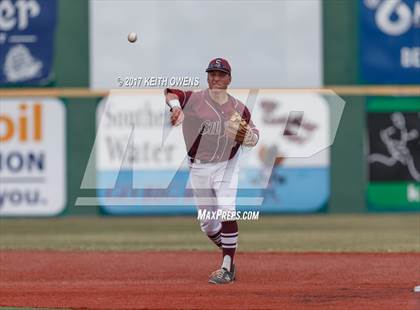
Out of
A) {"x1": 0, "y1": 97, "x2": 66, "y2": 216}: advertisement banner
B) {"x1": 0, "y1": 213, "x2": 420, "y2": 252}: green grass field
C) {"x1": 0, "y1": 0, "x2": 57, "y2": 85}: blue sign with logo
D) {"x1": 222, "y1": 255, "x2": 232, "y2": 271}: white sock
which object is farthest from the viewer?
{"x1": 0, "y1": 0, "x2": 57, "y2": 85}: blue sign with logo

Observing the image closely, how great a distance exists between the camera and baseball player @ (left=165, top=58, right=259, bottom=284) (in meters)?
9.73

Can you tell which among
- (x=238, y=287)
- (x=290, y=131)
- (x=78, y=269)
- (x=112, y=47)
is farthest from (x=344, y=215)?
(x=238, y=287)

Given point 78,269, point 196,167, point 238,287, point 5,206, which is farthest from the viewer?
point 5,206

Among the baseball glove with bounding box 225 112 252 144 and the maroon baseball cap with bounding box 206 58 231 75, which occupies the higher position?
the maroon baseball cap with bounding box 206 58 231 75

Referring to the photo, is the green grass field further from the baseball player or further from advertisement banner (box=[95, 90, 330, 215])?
the baseball player

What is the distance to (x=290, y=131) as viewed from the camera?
778 inches

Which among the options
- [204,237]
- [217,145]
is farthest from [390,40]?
[217,145]

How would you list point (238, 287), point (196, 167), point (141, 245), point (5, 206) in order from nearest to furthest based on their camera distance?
point (238, 287), point (196, 167), point (141, 245), point (5, 206)

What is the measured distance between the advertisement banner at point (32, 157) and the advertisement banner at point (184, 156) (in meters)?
0.76

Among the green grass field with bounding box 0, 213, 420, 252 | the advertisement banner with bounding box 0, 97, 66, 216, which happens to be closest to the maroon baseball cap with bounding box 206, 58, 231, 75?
the green grass field with bounding box 0, 213, 420, 252

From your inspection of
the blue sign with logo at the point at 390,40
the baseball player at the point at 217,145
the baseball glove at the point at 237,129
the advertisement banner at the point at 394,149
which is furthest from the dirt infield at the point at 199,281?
the blue sign with logo at the point at 390,40

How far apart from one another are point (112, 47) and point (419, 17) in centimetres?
566

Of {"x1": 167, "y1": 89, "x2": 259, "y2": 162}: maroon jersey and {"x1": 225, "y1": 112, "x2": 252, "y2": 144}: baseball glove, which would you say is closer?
{"x1": 225, "y1": 112, "x2": 252, "y2": 144}: baseball glove

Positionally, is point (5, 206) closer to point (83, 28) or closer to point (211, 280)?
point (83, 28)
